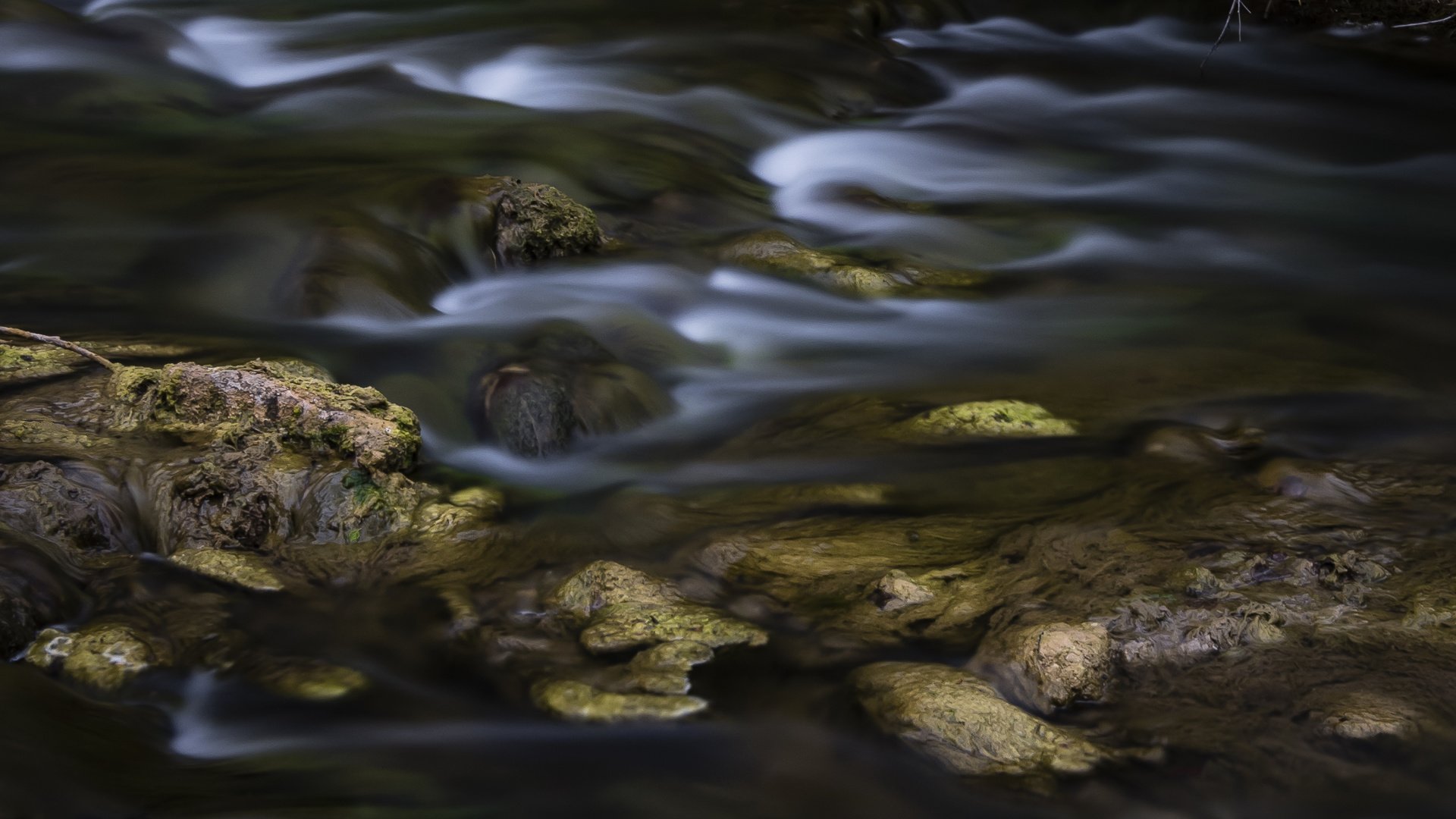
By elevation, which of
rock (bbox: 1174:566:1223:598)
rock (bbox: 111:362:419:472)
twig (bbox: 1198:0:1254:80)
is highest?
twig (bbox: 1198:0:1254:80)

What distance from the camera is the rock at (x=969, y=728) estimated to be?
2.58 metres

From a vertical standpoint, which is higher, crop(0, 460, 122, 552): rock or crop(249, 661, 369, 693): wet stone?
crop(0, 460, 122, 552): rock

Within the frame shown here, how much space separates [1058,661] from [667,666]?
0.89m

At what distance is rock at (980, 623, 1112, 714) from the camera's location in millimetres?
2770

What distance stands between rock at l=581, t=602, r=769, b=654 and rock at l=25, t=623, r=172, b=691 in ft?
3.26

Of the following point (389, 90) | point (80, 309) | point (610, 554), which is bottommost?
point (610, 554)

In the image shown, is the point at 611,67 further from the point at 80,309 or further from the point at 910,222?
the point at 80,309

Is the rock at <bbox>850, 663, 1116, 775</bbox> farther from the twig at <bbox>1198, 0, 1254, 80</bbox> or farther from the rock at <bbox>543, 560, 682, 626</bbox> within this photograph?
the twig at <bbox>1198, 0, 1254, 80</bbox>

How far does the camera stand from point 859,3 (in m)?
10.8

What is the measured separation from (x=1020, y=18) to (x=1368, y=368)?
7290 millimetres

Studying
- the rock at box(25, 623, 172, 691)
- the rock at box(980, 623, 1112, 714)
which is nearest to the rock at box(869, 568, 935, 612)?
the rock at box(980, 623, 1112, 714)

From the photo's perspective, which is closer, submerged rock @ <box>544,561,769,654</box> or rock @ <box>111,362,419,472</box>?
submerged rock @ <box>544,561,769,654</box>

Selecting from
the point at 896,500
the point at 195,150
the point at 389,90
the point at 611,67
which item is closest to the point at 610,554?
the point at 896,500

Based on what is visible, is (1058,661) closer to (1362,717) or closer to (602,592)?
(1362,717)
